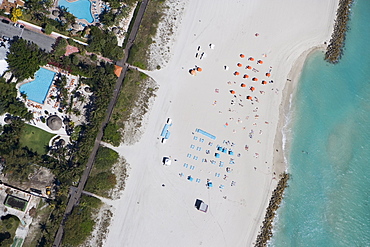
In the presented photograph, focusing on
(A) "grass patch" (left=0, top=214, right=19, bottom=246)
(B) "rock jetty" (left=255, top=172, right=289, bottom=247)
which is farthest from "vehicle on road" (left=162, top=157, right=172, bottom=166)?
(A) "grass patch" (left=0, top=214, right=19, bottom=246)

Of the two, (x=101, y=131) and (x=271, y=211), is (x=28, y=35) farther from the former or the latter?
(x=271, y=211)

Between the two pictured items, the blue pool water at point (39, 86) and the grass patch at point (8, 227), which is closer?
the grass patch at point (8, 227)

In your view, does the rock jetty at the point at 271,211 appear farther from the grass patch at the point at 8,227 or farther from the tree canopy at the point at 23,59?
the tree canopy at the point at 23,59

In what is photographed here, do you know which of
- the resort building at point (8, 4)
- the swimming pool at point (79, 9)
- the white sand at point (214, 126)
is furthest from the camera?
the swimming pool at point (79, 9)

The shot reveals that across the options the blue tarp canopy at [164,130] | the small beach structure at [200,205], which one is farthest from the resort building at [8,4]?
the small beach structure at [200,205]

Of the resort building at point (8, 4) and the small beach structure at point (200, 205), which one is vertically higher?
the resort building at point (8, 4)

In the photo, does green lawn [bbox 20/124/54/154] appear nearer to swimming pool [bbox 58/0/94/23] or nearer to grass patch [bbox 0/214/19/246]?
grass patch [bbox 0/214/19/246]
